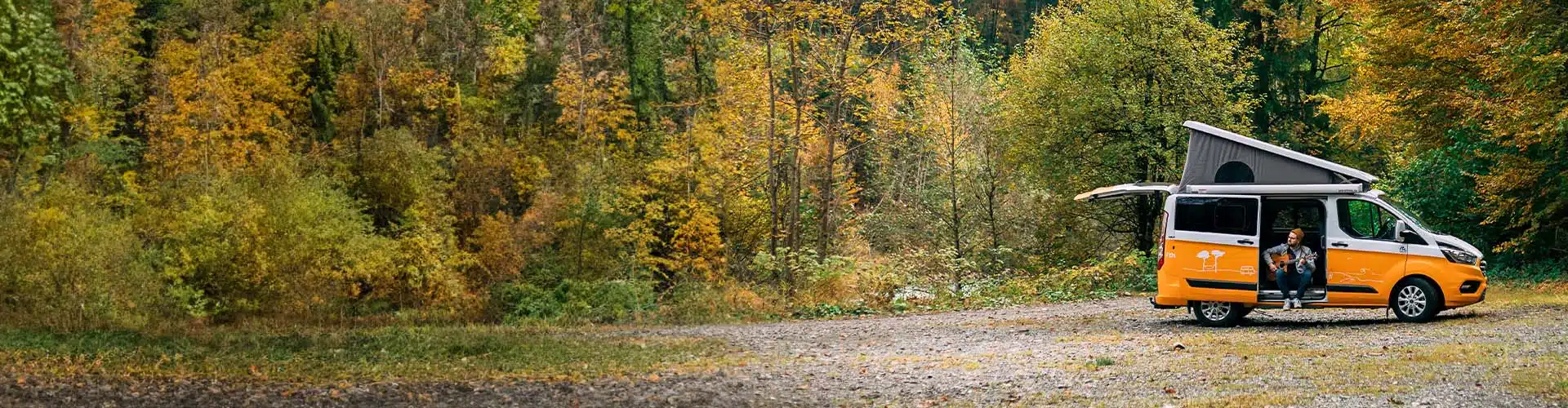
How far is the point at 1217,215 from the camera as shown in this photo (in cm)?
1720

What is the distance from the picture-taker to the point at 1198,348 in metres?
14.2

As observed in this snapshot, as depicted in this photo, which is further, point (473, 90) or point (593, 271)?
point (473, 90)

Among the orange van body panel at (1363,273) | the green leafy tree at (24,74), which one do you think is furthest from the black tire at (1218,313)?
the green leafy tree at (24,74)

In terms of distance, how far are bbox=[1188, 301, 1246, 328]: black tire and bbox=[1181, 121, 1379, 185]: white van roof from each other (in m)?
1.76

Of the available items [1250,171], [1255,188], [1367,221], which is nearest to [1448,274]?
[1367,221]

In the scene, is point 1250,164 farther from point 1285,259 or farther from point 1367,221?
point 1367,221

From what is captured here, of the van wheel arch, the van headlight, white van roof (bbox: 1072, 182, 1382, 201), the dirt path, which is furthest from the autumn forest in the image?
the dirt path

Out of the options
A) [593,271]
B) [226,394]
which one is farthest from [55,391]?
[593,271]

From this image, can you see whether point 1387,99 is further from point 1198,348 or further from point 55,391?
point 55,391

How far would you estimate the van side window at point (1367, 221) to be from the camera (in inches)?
658

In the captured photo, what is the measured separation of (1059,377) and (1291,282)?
6.46 meters

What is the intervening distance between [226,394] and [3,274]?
2244cm

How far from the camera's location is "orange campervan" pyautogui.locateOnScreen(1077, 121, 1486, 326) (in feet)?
54.3

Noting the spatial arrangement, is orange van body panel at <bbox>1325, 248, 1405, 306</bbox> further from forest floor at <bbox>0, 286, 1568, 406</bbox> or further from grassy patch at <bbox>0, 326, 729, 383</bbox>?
grassy patch at <bbox>0, 326, 729, 383</bbox>
